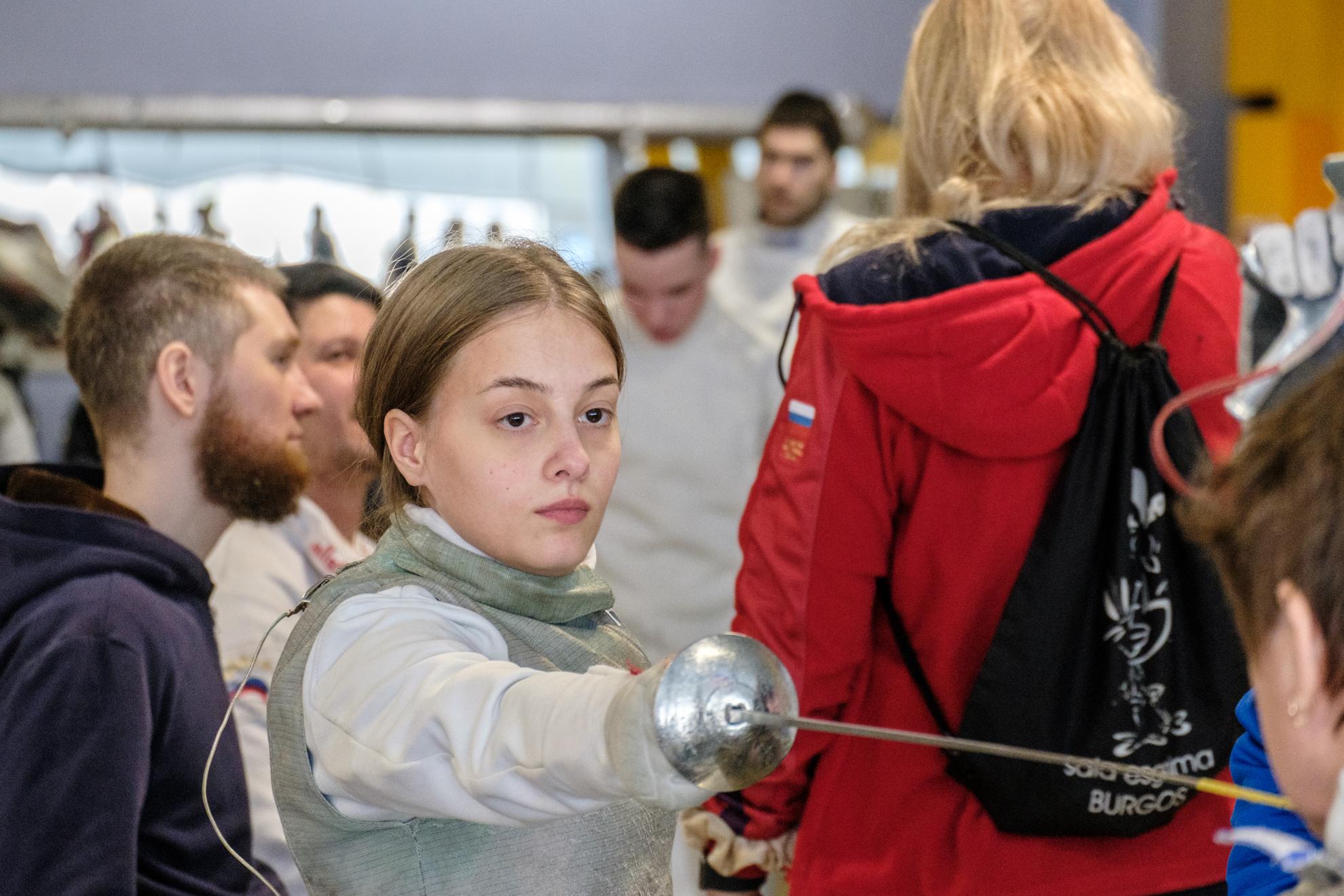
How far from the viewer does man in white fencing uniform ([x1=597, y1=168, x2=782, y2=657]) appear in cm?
308

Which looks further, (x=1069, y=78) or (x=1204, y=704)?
(x=1069, y=78)

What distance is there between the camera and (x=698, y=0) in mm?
4793

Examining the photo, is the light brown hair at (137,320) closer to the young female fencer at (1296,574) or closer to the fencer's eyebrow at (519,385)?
the fencer's eyebrow at (519,385)

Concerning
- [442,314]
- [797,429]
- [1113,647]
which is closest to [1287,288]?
[1113,647]

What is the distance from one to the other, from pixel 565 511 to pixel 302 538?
1195 mm

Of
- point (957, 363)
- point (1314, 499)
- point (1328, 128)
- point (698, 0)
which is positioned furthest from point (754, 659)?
point (1328, 128)

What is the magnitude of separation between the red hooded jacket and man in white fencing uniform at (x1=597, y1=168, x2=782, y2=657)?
1392mm

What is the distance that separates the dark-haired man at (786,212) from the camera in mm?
3541

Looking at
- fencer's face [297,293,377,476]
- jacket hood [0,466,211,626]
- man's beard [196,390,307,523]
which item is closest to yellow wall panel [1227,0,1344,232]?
fencer's face [297,293,377,476]

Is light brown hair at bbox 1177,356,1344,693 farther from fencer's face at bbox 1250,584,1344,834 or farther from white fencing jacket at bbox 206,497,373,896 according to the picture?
white fencing jacket at bbox 206,497,373,896

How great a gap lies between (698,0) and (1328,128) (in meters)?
2.19

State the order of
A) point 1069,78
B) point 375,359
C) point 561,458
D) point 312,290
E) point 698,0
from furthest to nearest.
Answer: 1. point 698,0
2. point 312,290
3. point 1069,78
4. point 375,359
5. point 561,458

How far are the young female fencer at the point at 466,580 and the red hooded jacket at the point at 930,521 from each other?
0.38 metres

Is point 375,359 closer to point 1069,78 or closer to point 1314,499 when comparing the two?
point 1314,499
